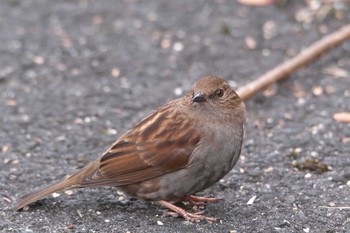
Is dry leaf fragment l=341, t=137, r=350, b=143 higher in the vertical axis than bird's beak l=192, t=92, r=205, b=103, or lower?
lower

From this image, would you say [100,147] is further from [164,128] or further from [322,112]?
[322,112]

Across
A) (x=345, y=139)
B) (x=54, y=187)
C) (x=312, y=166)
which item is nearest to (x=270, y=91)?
(x=345, y=139)

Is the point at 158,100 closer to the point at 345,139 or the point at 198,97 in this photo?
the point at 345,139

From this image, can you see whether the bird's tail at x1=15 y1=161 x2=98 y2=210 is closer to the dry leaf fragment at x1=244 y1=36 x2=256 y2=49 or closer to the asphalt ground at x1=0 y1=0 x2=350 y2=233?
the asphalt ground at x1=0 y1=0 x2=350 y2=233

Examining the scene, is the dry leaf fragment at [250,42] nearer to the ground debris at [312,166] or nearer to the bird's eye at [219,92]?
the ground debris at [312,166]

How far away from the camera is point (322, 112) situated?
695 centimetres

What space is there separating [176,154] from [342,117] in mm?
2237

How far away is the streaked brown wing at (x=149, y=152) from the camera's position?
5.12 m

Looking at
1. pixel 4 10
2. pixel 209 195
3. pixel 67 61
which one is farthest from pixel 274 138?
pixel 4 10

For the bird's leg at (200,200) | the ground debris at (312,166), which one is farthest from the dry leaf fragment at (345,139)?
the bird's leg at (200,200)

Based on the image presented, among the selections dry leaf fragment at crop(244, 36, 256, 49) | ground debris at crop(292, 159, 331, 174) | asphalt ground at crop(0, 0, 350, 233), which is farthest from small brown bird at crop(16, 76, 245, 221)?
dry leaf fragment at crop(244, 36, 256, 49)

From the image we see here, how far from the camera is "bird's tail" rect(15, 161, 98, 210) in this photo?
522 cm

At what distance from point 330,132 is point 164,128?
1.90 metres

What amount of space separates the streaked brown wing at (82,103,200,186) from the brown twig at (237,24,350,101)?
1664 millimetres
